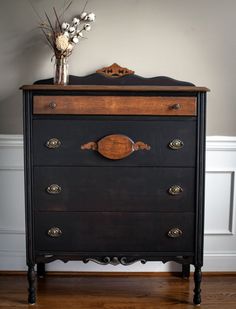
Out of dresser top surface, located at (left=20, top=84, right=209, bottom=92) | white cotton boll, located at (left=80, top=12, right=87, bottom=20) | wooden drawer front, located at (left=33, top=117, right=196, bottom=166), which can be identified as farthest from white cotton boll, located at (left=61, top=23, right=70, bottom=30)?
wooden drawer front, located at (left=33, top=117, right=196, bottom=166)

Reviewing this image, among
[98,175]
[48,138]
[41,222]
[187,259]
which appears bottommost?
[187,259]

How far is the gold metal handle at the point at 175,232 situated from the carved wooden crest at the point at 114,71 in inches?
40.3

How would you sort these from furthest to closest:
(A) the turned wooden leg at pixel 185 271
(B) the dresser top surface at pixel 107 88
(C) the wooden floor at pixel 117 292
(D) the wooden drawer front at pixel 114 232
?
(A) the turned wooden leg at pixel 185 271 < (C) the wooden floor at pixel 117 292 < (D) the wooden drawer front at pixel 114 232 < (B) the dresser top surface at pixel 107 88

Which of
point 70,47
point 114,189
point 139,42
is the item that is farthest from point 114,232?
point 139,42

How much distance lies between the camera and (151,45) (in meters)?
2.60

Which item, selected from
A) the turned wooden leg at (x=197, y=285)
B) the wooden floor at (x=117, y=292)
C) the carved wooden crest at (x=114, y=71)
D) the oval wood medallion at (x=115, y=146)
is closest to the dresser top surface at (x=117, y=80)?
the carved wooden crest at (x=114, y=71)

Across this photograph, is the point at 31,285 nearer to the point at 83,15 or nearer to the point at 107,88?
the point at 107,88

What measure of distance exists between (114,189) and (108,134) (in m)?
0.30

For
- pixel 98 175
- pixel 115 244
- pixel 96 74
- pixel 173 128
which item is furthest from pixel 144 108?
pixel 115 244

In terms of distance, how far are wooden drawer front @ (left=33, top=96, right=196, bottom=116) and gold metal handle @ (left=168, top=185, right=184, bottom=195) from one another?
0.40 m

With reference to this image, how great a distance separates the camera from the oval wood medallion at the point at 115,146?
2.11 meters

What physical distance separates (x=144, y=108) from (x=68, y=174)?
0.53m

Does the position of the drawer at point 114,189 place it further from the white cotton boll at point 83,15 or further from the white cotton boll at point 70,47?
the white cotton boll at point 83,15

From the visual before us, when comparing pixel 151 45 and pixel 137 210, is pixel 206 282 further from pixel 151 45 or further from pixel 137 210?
pixel 151 45
